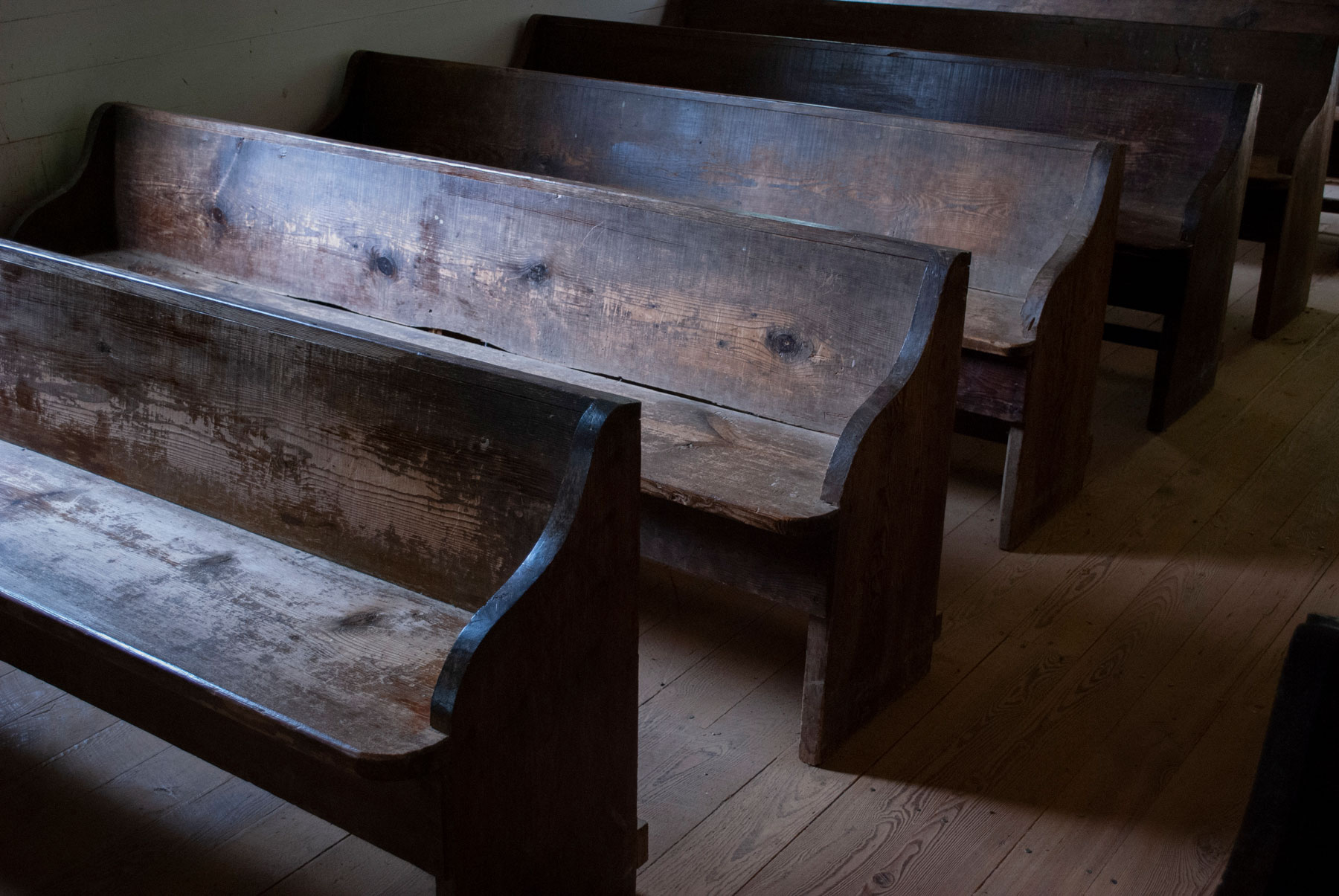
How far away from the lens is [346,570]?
1.62 metres

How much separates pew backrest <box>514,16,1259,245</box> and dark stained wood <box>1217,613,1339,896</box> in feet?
6.99

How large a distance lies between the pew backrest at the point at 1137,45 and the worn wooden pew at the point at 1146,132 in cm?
53

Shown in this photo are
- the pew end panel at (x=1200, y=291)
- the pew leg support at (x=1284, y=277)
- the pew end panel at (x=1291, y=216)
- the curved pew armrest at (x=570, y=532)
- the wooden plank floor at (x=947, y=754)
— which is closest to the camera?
the curved pew armrest at (x=570, y=532)

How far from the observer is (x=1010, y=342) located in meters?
2.33

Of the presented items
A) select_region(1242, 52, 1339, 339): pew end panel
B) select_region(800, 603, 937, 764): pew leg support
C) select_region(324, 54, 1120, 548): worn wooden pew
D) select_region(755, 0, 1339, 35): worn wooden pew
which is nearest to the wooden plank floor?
select_region(800, 603, 937, 764): pew leg support

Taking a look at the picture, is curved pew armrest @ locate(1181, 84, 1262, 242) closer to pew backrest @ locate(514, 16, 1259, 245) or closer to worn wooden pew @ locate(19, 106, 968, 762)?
pew backrest @ locate(514, 16, 1259, 245)

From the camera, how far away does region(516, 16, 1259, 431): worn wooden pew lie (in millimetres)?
2963

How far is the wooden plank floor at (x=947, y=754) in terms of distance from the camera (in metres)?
1.70

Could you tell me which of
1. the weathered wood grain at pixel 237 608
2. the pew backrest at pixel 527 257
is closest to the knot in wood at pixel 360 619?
the weathered wood grain at pixel 237 608

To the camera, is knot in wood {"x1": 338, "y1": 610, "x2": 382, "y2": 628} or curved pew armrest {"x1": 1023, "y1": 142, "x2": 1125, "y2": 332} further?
curved pew armrest {"x1": 1023, "y1": 142, "x2": 1125, "y2": 332}

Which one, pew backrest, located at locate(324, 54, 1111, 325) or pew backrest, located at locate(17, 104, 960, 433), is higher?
pew backrest, located at locate(324, 54, 1111, 325)

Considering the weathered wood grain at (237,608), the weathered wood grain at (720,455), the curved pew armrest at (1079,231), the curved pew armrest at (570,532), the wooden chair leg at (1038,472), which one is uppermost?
the curved pew armrest at (1079,231)

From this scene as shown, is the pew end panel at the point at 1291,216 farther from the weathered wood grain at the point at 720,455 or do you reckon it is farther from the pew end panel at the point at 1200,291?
the weathered wood grain at the point at 720,455

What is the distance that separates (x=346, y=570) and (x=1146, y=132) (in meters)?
2.38
